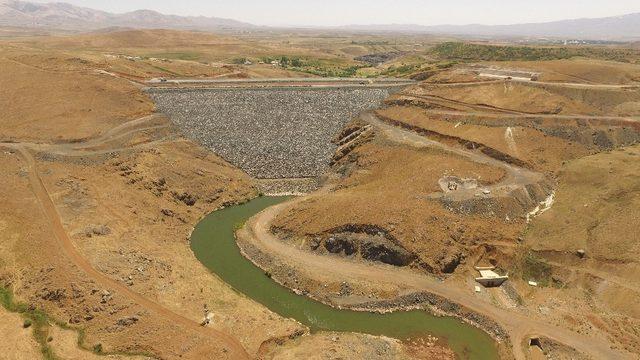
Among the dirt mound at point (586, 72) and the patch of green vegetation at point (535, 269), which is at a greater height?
the dirt mound at point (586, 72)

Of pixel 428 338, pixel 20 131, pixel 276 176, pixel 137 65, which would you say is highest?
pixel 137 65

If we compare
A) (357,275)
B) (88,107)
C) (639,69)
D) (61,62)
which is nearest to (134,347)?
(357,275)

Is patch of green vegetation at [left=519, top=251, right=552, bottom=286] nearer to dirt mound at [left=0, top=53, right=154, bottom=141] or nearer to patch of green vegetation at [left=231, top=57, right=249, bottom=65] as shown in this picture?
dirt mound at [left=0, top=53, right=154, bottom=141]

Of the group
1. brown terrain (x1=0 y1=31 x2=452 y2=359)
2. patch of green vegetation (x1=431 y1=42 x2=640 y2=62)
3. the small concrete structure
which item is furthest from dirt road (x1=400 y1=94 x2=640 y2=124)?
patch of green vegetation (x1=431 y1=42 x2=640 y2=62)

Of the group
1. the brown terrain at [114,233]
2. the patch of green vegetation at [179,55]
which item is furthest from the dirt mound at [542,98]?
the patch of green vegetation at [179,55]

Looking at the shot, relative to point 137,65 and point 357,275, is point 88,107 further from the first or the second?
point 357,275

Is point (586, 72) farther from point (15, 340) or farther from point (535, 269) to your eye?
point (15, 340)

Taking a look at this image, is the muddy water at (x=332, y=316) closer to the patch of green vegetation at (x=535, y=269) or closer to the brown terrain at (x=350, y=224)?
the brown terrain at (x=350, y=224)
